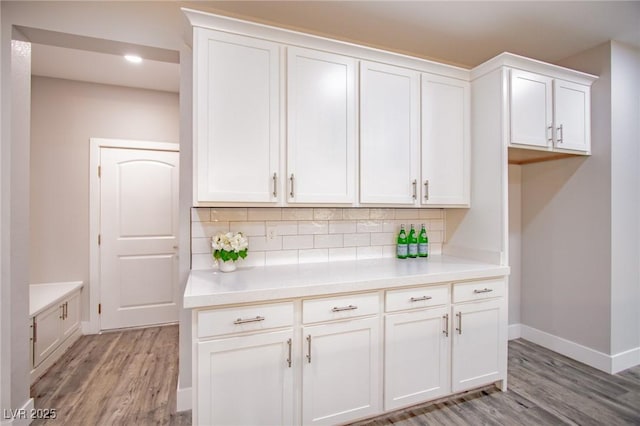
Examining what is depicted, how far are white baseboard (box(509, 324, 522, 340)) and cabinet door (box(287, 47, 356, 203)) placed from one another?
2.41 meters

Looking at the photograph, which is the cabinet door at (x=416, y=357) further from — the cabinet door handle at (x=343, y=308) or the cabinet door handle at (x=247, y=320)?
the cabinet door handle at (x=247, y=320)

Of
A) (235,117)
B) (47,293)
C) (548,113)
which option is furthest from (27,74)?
(548,113)

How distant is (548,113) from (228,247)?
2602 mm

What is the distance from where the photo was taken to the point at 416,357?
6.43 feet

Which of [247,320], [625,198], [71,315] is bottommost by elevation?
[71,315]

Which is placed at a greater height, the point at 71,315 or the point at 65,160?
the point at 65,160

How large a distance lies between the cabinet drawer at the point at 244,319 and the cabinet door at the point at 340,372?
6.5 inches

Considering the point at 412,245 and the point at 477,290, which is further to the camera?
the point at 412,245

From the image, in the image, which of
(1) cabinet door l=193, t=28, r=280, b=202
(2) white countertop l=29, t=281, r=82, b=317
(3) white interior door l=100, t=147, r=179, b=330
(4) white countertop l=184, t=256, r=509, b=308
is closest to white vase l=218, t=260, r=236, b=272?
(4) white countertop l=184, t=256, r=509, b=308

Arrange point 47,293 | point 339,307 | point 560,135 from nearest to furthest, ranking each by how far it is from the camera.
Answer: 1. point 339,307
2. point 560,135
3. point 47,293

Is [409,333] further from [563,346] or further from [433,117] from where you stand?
[563,346]

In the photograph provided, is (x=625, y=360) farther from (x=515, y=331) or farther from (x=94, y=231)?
(x=94, y=231)

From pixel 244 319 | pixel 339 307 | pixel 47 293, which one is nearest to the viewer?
pixel 244 319

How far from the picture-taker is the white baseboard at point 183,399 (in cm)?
207
